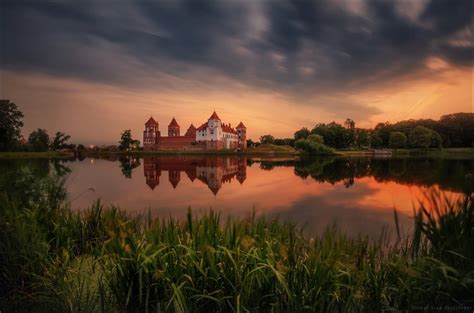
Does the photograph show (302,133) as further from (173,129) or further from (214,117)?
(173,129)

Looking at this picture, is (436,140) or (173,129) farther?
(173,129)

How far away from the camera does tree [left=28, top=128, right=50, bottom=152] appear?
2401 inches

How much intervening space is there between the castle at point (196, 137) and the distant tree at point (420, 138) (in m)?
68.3

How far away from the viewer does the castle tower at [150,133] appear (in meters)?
123

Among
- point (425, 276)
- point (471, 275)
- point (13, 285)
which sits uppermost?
point (471, 275)

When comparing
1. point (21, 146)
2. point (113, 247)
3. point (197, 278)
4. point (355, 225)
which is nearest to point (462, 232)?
point (197, 278)

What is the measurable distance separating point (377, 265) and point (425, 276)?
68.6 inches

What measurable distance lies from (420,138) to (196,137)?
265 ft

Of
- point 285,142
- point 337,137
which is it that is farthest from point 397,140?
point 285,142

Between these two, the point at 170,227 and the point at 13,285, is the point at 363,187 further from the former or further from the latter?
the point at 13,285

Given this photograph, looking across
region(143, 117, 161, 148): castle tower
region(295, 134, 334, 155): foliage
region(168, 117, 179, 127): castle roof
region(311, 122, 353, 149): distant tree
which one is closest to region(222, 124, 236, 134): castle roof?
region(168, 117, 179, 127): castle roof

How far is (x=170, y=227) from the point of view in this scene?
16.4 feet

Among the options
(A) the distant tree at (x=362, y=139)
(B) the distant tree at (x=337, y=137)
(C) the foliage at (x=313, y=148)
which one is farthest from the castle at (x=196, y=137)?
(A) the distant tree at (x=362, y=139)

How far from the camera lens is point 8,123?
36.7m
